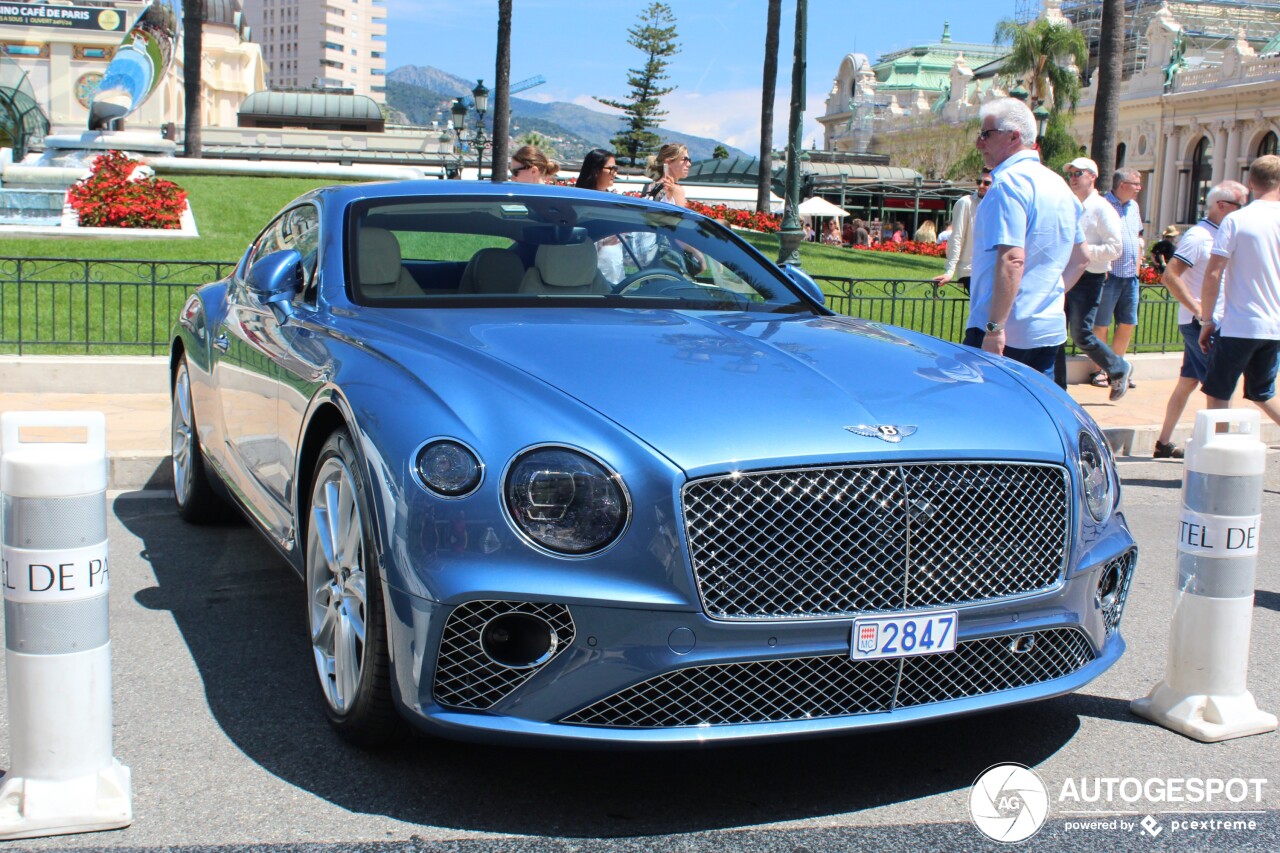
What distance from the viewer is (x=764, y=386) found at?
11.6 feet

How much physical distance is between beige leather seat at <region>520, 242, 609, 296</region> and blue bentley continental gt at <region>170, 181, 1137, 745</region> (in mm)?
611

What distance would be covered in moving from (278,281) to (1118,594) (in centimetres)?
288

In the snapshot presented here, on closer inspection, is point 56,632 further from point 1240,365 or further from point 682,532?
point 1240,365

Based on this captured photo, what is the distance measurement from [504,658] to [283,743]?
3.21ft


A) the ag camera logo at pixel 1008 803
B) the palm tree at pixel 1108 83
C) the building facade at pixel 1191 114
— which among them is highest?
the building facade at pixel 1191 114

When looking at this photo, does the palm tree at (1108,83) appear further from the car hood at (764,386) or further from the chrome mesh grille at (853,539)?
the chrome mesh grille at (853,539)

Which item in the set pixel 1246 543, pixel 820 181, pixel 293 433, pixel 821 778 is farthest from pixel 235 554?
pixel 820 181

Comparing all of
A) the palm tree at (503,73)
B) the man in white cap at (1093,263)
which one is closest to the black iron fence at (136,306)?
the man in white cap at (1093,263)

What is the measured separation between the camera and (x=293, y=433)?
→ 4.19 m

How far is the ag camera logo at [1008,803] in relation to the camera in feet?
10.8

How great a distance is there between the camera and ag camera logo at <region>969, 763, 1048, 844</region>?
329cm

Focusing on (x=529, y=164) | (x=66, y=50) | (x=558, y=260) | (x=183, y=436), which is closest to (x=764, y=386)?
(x=558, y=260)

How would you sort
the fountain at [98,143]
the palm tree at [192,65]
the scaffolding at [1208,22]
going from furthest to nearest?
1. the scaffolding at [1208,22]
2. the palm tree at [192,65]
3. the fountain at [98,143]

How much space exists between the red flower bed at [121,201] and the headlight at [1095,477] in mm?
19829
